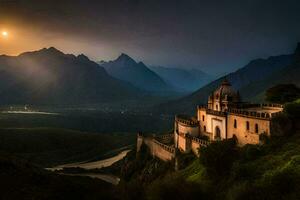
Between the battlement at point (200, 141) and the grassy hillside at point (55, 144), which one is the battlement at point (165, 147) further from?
the grassy hillside at point (55, 144)

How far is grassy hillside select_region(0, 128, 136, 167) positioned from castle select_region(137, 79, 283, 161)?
7258cm

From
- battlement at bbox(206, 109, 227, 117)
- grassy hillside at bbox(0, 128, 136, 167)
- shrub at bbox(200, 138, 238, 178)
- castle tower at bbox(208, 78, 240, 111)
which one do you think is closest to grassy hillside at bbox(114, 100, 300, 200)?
shrub at bbox(200, 138, 238, 178)

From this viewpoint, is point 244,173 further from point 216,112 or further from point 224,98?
point 224,98

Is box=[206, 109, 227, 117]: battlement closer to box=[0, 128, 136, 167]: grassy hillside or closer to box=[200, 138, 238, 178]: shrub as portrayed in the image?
box=[200, 138, 238, 178]: shrub

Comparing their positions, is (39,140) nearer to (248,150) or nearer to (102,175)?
(102,175)

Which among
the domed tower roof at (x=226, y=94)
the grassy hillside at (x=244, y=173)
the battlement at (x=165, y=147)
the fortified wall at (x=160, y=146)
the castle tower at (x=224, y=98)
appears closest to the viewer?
the grassy hillside at (x=244, y=173)

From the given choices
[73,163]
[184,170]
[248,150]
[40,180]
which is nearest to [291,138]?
[248,150]

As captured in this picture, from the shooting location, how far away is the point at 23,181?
41.5 meters

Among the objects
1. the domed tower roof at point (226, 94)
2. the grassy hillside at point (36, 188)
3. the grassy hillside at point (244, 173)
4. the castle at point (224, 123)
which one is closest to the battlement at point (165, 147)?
the castle at point (224, 123)

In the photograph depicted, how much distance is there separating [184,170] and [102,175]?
50645mm

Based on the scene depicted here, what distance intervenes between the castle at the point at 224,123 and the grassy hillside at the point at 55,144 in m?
72.6

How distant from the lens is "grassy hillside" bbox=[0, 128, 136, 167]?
456ft

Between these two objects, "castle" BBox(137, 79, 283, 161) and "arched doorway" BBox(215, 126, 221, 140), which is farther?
"arched doorway" BBox(215, 126, 221, 140)

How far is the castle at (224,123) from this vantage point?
5066 cm
